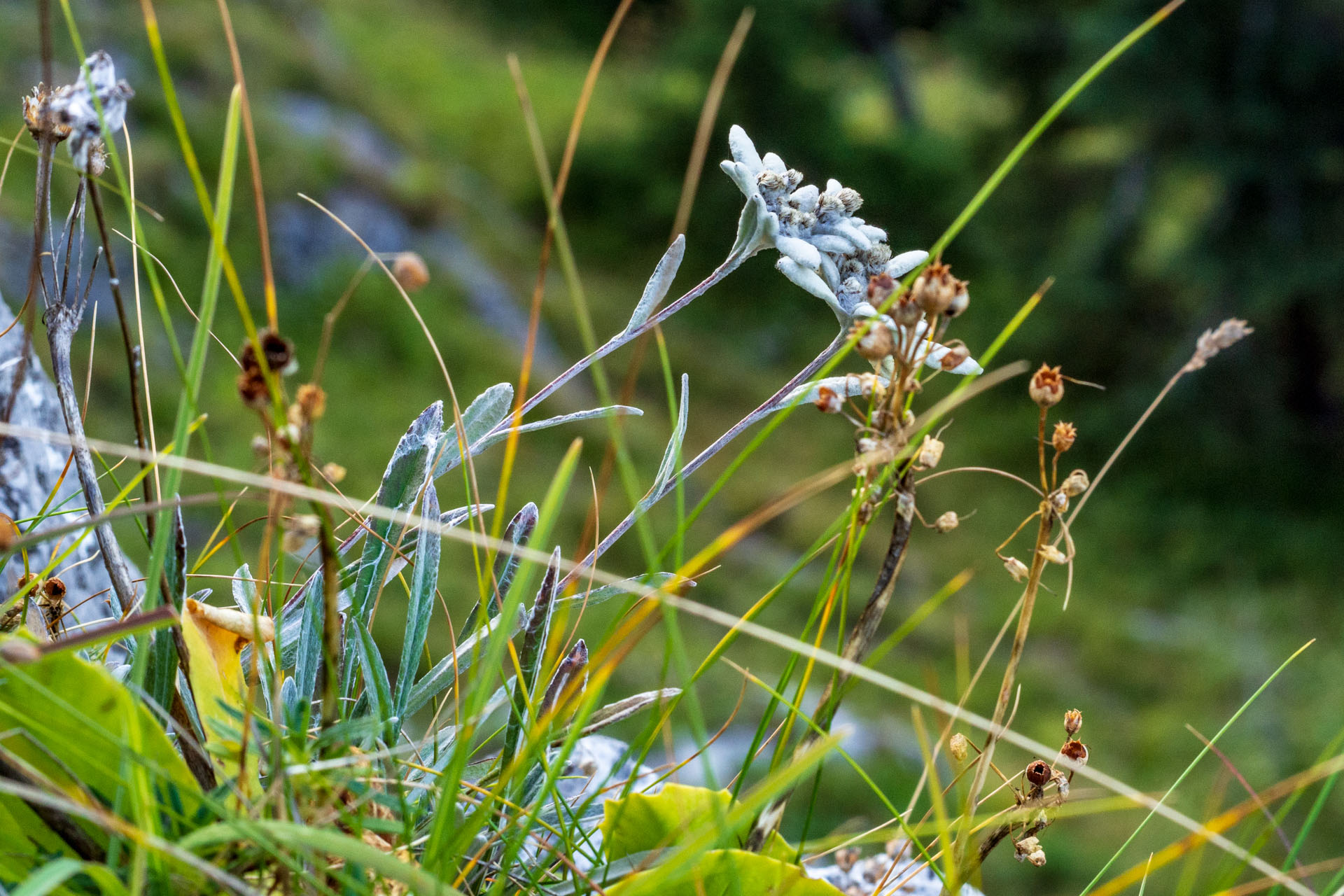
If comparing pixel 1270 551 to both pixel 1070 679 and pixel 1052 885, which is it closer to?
pixel 1070 679

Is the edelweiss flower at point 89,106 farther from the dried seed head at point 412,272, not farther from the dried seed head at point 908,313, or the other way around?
the dried seed head at point 908,313

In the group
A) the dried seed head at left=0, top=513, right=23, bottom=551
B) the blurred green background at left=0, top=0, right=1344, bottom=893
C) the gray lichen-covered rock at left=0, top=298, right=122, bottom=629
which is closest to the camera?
the dried seed head at left=0, top=513, right=23, bottom=551

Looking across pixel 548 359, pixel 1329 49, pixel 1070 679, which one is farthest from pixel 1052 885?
pixel 1329 49

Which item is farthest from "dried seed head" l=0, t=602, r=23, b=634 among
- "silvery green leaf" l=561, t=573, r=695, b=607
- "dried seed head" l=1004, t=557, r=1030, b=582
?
"dried seed head" l=1004, t=557, r=1030, b=582

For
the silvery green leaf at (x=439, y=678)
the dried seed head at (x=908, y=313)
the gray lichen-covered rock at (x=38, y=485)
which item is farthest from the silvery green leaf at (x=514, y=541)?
→ the gray lichen-covered rock at (x=38, y=485)

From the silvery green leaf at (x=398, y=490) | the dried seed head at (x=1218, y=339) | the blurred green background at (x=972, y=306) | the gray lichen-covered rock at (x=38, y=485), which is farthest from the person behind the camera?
the blurred green background at (x=972, y=306)

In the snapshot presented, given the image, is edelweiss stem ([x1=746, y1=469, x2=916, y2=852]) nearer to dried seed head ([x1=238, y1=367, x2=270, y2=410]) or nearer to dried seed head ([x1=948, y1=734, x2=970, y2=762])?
dried seed head ([x1=948, y1=734, x2=970, y2=762])

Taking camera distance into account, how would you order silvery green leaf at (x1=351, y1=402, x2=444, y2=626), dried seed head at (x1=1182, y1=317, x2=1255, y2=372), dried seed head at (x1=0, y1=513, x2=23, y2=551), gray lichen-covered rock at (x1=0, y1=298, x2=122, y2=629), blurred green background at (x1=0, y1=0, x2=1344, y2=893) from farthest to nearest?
blurred green background at (x1=0, y1=0, x2=1344, y2=893), gray lichen-covered rock at (x1=0, y1=298, x2=122, y2=629), silvery green leaf at (x1=351, y1=402, x2=444, y2=626), dried seed head at (x1=1182, y1=317, x2=1255, y2=372), dried seed head at (x1=0, y1=513, x2=23, y2=551)
